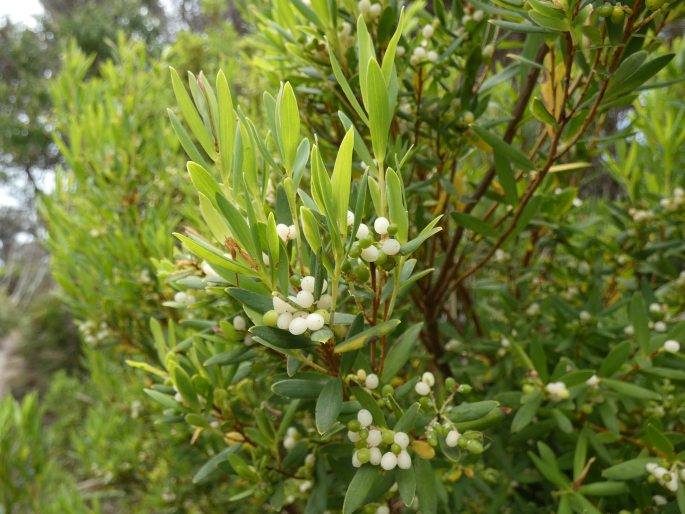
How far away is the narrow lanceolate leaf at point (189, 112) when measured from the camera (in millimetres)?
297

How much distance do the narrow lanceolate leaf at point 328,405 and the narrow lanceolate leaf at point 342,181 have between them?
122 mm

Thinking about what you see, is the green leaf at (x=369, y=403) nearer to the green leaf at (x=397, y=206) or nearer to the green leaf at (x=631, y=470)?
the green leaf at (x=397, y=206)

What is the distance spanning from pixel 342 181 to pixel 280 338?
0.36ft

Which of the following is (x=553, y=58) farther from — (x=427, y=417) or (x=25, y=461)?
(x=25, y=461)

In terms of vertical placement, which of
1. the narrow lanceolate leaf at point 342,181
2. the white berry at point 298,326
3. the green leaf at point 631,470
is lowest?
the green leaf at point 631,470

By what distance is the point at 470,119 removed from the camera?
550 millimetres

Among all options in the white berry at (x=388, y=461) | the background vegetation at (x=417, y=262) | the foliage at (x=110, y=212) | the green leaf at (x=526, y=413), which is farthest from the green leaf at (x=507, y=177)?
the foliage at (x=110, y=212)

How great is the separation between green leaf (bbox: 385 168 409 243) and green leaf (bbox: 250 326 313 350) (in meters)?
0.09

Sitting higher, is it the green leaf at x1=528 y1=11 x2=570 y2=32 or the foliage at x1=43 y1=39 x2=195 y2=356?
the green leaf at x1=528 y1=11 x2=570 y2=32

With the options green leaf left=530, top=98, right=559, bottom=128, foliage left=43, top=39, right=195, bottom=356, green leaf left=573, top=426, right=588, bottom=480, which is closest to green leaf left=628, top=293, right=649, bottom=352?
green leaf left=573, top=426, right=588, bottom=480

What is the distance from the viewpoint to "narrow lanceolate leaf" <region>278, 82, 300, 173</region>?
0.28 m

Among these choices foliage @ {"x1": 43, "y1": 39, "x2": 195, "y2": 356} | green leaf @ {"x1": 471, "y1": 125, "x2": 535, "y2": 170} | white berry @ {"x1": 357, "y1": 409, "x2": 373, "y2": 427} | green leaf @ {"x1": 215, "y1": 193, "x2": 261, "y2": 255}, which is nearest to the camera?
green leaf @ {"x1": 215, "y1": 193, "x2": 261, "y2": 255}

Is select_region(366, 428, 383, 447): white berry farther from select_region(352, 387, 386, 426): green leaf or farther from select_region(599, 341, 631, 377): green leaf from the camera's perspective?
select_region(599, 341, 631, 377): green leaf

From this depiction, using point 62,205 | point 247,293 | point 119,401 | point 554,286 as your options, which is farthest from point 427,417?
point 119,401
